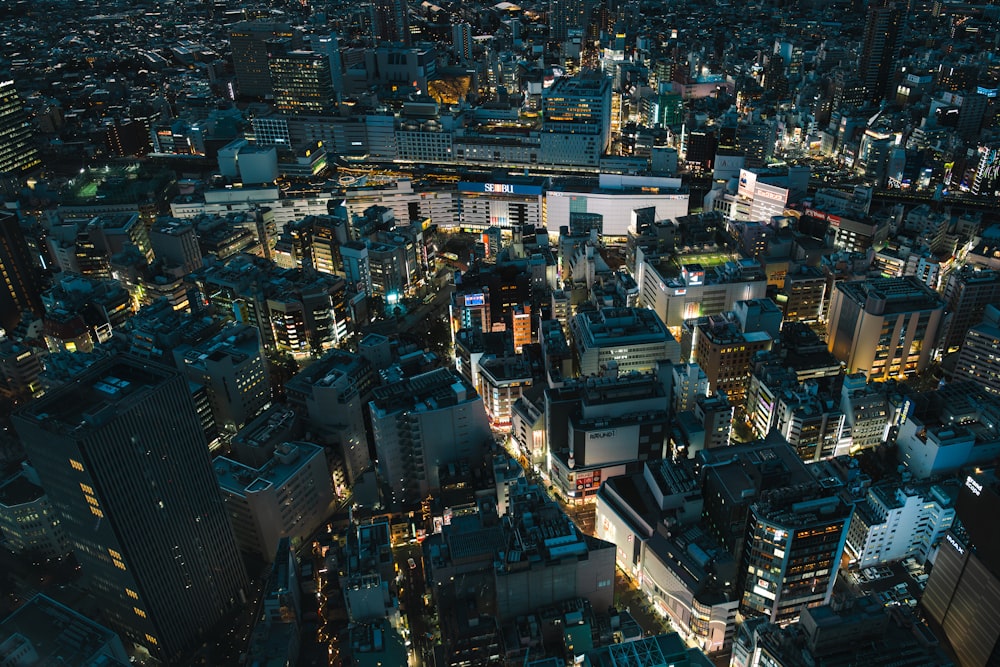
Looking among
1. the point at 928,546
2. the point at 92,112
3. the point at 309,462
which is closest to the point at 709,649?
the point at 928,546

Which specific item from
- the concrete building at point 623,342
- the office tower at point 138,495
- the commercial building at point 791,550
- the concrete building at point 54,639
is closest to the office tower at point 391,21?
the concrete building at point 623,342

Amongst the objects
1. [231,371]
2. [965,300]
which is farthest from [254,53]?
[965,300]

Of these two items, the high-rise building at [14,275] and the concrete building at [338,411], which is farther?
the high-rise building at [14,275]

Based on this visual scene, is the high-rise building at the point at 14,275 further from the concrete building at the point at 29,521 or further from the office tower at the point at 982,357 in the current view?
the office tower at the point at 982,357

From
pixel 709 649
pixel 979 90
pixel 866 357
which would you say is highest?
pixel 979 90

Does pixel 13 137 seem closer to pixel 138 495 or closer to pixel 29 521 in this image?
pixel 29 521

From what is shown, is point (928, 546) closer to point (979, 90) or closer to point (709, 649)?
point (709, 649)
